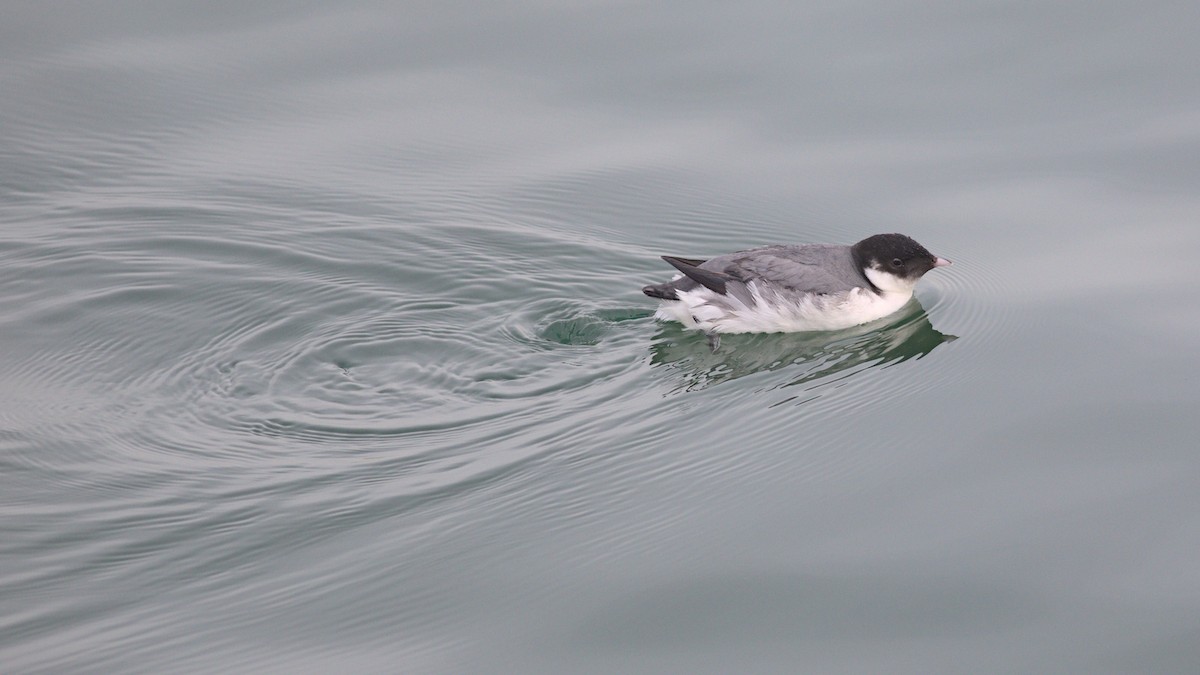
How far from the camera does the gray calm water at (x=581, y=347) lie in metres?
5.65

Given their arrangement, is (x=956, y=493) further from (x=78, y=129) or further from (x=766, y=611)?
(x=78, y=129)

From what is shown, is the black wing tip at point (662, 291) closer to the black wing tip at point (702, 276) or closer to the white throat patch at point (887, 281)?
the black wing tip at point (702, 276)

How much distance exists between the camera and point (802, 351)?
8.65m

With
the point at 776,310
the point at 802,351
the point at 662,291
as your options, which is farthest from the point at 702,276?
the point at 802,351

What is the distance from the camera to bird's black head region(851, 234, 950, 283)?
8.86 metres

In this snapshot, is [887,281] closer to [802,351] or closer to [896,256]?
[896,256]

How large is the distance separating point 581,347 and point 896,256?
222cm

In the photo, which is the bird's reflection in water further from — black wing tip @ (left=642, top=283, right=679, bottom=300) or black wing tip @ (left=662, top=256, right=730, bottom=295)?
black wing tip @ (left=662, top=256, right=730, bottom=295)

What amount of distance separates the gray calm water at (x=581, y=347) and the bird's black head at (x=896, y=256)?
15.8 inches

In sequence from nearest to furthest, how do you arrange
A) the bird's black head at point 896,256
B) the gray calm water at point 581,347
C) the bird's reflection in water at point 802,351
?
the gray calm water at point 581,347
the bird's reflection in water at point 802,351
the bird's black head at point 896,256

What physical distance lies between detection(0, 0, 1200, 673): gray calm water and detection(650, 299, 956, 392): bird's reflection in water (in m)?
0.05

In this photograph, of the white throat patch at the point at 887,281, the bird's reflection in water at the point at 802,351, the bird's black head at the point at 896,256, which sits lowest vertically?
the bird's reflection in water at the point at 802,351

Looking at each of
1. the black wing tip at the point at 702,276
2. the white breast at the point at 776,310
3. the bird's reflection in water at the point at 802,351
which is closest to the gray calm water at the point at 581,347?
the bird's reflection in water at the point at 802,351

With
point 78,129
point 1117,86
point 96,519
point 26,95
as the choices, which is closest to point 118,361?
point 96,519
